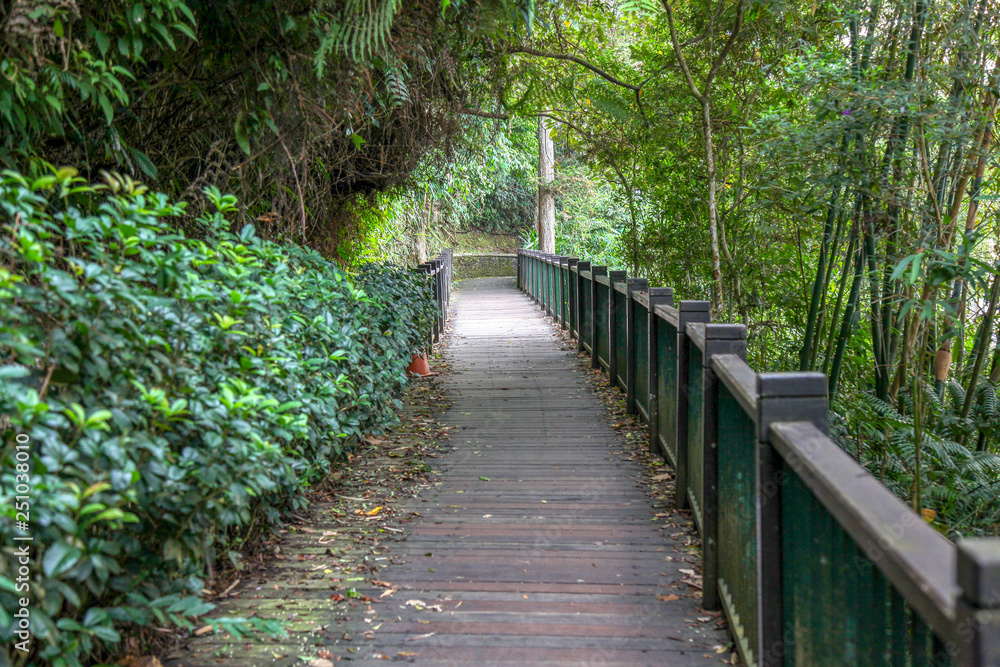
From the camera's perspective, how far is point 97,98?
3451mm

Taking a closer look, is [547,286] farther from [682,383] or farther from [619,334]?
[682,383]

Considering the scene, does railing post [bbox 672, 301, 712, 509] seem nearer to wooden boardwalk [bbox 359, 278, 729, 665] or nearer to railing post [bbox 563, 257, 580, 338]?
wooden boardwalk [bbox 359, 278, 729, 665]

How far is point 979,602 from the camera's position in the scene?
110 cm

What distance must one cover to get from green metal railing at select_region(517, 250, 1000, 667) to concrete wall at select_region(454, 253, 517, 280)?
2611 cm

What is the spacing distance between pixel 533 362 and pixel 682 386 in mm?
5758

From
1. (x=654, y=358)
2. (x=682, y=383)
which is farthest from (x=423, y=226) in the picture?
(x=682, y=383)

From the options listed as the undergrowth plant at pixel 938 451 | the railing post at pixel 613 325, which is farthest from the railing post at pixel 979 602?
the railing post at pixel 613 325

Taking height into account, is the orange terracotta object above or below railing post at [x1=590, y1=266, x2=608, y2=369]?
below

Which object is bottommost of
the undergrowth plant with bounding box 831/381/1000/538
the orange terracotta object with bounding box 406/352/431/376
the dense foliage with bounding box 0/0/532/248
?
the undergrowth plant with bounding box 831/381/1000/538

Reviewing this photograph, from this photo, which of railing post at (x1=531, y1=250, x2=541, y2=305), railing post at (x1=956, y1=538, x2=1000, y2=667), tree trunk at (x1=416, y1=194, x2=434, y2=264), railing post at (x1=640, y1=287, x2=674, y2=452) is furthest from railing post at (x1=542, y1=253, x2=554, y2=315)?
railing post at (x1=956, y1=538, x2=1000, y2=667)

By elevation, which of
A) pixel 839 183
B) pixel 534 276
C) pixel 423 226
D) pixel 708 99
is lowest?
pixel 534 276

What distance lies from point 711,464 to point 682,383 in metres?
1.01

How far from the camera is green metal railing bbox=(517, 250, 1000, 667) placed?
1.25 metres

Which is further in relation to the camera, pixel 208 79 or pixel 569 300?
pixel 569 300
